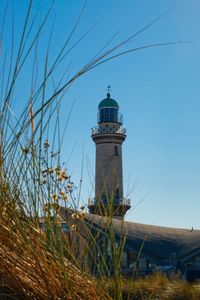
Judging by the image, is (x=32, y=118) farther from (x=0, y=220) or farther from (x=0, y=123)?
(x=0, y=220)

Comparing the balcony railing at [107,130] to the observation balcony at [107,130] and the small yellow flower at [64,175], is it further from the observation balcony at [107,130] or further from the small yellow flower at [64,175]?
the small yellow flower at [64,175]

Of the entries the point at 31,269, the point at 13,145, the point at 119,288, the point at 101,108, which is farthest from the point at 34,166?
the point at 101,108

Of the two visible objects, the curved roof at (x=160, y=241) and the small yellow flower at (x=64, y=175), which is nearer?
the small yellow flower at (x=64, y=175)

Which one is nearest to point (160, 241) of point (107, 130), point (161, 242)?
point (161, 242)

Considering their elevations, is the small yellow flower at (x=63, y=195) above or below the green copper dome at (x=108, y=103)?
below

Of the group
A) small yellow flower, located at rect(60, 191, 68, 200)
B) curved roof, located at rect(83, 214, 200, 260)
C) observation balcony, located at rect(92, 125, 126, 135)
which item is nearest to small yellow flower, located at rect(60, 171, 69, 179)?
small yellow flower, located at rect(60, 191, 68, 200)

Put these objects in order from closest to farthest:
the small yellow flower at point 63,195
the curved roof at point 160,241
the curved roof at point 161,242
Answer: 1. the small yellow flower at point 63,195
2. the curved roof at point 161,242
3. the curved roof at point 160,241

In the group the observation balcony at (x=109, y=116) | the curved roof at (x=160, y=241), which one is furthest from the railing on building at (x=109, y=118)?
the curved roof at (x=160, y=241)

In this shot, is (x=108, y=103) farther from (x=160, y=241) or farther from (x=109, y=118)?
(x=160, y=241)

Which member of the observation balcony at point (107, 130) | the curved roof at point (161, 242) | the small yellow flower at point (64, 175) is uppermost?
the observation balcony at point (107, 130)

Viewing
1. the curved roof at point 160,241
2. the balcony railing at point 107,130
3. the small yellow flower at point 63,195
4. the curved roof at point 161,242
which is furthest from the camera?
the balcony railing at point 107,130

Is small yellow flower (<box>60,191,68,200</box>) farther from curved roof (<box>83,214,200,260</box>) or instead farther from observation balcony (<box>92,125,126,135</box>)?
observation balcony (<box>92,125,126,135</box>)

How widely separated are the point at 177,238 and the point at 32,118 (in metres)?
21.3

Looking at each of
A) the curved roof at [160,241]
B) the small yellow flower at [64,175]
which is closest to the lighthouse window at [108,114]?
the curved roof at [160,241]
